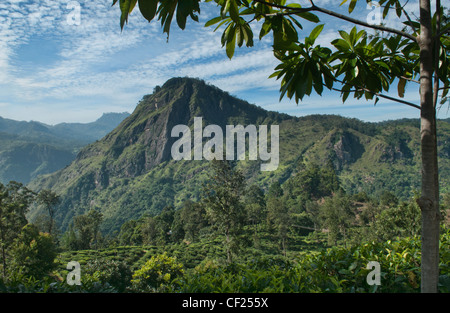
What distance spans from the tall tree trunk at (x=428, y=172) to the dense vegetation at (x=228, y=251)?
2.28 feet

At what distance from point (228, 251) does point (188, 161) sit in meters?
113

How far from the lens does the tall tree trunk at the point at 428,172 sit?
1.58m

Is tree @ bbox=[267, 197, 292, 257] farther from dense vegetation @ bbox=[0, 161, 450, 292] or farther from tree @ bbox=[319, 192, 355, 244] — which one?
tree @ bbox=[319, 192, 355, 244]

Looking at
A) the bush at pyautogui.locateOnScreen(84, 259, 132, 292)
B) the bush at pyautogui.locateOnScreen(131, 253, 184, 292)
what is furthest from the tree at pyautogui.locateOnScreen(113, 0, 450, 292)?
the bush at pyautogui.locateOnScreen(84, 259, 132, 292)

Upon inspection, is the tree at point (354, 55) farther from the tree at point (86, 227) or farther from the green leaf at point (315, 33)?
the tree at point (86, 227)

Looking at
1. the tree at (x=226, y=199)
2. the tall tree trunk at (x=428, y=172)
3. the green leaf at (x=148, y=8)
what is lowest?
the tree at (x=226, y=199)

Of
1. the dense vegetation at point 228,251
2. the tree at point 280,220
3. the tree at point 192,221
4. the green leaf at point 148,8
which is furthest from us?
the tree at point 192,221

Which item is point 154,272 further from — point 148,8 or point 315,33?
point 148,8

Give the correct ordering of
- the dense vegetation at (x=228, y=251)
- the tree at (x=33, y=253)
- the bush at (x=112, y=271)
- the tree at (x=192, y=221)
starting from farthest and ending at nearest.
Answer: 1. the tree at (x=192, y=221)
2. the bush at (x=112, y=271)
3. the tree at (x=33, y=253)
4. the dense vegetation at (x=228, y=251)

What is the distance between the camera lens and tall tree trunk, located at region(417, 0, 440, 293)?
1580 mm

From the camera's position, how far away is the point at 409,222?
17531mm

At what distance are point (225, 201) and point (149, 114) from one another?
501 ft

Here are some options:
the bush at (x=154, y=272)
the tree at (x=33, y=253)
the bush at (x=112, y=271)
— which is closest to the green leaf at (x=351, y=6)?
the bush at (x=154, y=272)
